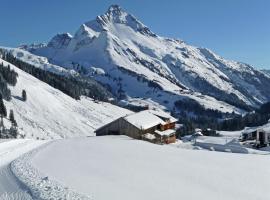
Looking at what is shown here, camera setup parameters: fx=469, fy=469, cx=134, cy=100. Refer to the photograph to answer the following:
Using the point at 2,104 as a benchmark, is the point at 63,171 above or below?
below

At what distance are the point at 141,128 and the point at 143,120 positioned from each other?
5.90 m

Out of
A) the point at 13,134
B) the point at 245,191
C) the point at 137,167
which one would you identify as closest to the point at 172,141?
the point at 13,134

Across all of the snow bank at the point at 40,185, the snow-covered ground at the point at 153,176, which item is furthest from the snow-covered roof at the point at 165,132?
the snow bank at the point at 40,185

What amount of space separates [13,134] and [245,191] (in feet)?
396

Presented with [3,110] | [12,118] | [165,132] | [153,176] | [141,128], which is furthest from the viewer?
[3,110]

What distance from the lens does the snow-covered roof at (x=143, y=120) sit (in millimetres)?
88925

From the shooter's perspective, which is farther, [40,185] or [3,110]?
[3,110]

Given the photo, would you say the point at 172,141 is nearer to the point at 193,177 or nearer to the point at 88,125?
the point at 193,177

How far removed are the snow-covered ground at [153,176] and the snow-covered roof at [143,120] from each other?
44.4 meters

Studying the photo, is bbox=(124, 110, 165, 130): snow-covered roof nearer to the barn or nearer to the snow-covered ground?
the barn

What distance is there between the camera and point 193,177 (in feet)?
105

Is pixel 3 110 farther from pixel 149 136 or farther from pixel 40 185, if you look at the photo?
pixel 40 185

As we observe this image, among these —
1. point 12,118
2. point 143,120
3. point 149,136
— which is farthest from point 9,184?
point 12,118

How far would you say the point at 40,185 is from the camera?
1059 inches
